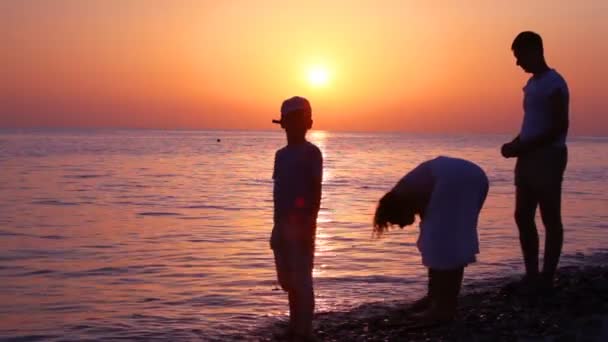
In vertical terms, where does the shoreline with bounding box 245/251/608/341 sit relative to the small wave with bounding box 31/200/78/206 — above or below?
above

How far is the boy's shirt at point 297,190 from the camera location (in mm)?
5445

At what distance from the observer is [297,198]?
545 centimetres

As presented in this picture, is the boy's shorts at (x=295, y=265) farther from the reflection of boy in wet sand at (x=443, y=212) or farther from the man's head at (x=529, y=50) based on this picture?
the man's head at (x=529, y=50)

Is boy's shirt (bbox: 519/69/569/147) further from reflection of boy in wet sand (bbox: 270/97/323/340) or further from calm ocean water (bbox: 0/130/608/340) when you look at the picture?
calm ocean water (bbox: 0/130/608/340)

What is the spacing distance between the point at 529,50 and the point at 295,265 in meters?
2.51

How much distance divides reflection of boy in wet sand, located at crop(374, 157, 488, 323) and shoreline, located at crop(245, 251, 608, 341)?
0.28m

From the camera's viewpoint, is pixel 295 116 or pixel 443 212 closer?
pixel 295 116

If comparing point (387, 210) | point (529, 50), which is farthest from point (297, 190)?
point (529, 50)

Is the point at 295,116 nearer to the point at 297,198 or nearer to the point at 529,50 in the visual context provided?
the point at 297,198

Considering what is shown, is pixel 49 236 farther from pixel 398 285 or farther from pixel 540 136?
pixel 540 136

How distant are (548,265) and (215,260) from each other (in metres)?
5.39

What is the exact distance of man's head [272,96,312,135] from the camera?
5484 millimetres

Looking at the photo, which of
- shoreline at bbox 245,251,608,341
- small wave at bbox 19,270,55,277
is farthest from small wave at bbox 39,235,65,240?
shoreline at bbox 245,251,608,341

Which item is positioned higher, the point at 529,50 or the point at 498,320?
the point at 529,50
